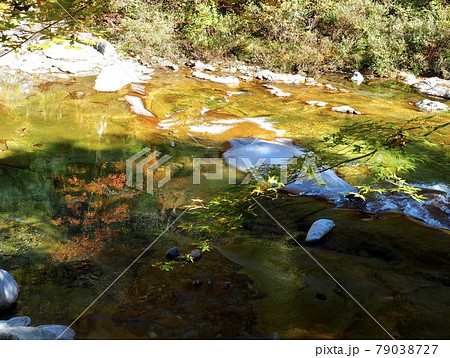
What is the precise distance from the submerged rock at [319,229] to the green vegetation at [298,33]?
9593mm

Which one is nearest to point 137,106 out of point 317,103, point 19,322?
point 317,103

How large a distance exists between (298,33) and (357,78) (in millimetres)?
2883

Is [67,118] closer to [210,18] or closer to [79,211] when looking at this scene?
[79,211]

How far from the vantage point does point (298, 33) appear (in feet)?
44.7

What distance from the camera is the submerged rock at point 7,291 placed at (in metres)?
2.67

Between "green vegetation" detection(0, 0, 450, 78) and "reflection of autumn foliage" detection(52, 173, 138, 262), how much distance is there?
7924mm

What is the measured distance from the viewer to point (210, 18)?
45.0 ft

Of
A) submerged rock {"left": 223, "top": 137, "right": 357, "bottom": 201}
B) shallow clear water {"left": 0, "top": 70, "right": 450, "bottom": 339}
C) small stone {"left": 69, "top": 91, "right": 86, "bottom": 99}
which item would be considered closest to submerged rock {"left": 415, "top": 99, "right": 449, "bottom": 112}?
shallow clear water {"left": 0, "top": 70, "right": 450, "bottom": 339}

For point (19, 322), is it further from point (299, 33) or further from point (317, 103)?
point (299, 33)

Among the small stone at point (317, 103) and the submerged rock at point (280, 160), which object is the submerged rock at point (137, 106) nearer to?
the submerged rock at point (280, 160)

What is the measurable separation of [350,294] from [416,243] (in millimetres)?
1160

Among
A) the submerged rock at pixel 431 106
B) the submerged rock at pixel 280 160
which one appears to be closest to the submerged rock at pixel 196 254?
the submerged rock at pixel 280 160

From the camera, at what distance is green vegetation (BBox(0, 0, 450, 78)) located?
12.7 metres

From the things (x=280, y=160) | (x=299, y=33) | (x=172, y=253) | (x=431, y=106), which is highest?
(x=299, y=33)
